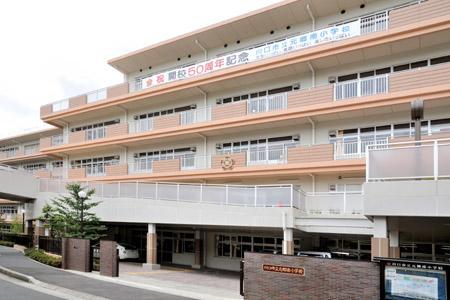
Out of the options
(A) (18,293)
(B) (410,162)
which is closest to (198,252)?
(A) (18,293)

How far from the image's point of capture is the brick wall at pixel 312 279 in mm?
10680

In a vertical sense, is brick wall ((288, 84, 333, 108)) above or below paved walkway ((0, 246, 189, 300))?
above

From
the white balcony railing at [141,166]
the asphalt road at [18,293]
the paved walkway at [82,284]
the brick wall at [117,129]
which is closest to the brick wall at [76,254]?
the paved walkway at [82,284]

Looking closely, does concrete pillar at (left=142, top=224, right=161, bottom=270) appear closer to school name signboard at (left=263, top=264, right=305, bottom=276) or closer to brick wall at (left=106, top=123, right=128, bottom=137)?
brick wall at (left=106, top=123, right=128, bottom=137)

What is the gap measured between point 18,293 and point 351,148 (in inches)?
A: 617

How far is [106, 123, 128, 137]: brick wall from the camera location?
1293 inches

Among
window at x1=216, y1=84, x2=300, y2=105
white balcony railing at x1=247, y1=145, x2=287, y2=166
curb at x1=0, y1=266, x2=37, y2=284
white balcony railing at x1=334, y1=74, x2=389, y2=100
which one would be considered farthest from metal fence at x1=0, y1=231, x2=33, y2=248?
white balcony railing at x1=334, y1=74, x2=389, y2=100

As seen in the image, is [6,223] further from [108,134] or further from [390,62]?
[390,62]

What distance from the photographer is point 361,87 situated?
22719 millimetres

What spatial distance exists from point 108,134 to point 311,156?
53.8ft

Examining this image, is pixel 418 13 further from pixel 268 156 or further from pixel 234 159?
pixel 234 159

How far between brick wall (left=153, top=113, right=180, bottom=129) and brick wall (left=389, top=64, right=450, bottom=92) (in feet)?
43.7

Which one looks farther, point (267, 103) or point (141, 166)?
point (141, 166)

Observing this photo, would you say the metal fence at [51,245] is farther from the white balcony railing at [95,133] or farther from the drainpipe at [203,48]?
the drainpipe at [203,48]
